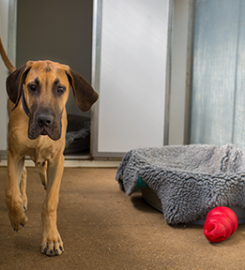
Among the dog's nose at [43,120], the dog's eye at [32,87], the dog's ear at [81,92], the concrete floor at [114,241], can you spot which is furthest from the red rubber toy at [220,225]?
the dog's eye at [32,87]

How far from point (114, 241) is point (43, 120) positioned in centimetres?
81

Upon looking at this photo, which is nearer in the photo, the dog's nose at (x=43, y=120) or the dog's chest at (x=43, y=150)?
the dog's nose at (x=43, y=120)

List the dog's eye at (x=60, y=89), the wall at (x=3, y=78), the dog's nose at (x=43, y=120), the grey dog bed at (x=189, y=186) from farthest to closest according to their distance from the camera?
the wall at (x=3, y=78)
the grey dog bed at (x=189, y=186)
the dog's eye at (x=60, y=89)
the dog's nose at (x=43, y=120)

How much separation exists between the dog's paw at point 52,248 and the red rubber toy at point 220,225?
2.49ft

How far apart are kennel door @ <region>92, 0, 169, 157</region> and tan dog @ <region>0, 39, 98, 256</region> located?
6.65 feet

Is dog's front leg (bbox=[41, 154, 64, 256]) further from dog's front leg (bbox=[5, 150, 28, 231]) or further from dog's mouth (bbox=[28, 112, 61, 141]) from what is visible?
dog's mouth (bbox=[28, 112, 61, 141])

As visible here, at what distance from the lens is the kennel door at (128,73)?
3348 mm

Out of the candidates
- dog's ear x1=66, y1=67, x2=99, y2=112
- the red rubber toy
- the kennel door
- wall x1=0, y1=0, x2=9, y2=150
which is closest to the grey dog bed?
the red rubber toy

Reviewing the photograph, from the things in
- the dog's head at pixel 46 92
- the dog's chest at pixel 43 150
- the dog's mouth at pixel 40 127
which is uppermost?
the dog's head at pixel 46 92

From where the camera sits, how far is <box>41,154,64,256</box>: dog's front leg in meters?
1.30

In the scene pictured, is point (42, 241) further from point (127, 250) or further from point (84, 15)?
point (84, 15)

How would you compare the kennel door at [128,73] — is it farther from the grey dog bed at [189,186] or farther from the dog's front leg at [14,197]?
the dog's front leg at [14,197]

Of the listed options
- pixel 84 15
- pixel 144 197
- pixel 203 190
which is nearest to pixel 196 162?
pixel 144 197

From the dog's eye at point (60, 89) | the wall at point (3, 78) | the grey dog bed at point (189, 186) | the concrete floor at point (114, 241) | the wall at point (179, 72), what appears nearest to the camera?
the dog's eye at point (60, 89)
